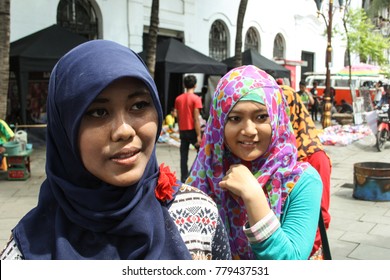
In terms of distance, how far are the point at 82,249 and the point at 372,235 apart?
15.3 ft

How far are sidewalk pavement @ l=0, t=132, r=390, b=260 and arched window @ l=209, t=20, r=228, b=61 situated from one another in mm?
9325

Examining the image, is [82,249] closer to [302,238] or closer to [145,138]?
[145,138]

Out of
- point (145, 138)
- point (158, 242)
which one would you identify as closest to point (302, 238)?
point (158, 242)

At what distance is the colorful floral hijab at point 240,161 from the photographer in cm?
190

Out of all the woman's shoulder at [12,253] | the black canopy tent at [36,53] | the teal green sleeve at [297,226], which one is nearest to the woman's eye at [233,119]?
the teal green sleeve at [297,226]

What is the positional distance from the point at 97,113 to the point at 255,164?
3.02 ft

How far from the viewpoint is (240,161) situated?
2041 millimetres

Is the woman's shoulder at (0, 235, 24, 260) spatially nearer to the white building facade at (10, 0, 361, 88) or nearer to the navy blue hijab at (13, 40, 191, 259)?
the navy blue hijab at (13, 40, 191, 259)

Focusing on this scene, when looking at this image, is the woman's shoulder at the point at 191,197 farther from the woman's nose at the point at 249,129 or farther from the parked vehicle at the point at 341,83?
the parked vehicle at the point at 341,83

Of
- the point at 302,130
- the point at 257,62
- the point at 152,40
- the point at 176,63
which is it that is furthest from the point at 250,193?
the point at 257,62

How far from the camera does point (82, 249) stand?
1301mm

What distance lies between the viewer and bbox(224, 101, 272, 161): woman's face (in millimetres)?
1910

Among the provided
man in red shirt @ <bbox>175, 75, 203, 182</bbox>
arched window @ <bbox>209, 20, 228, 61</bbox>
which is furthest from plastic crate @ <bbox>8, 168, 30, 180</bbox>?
arched window @ <bbox>209, 20, 228, 61</bbox>

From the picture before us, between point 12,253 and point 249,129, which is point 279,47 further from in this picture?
point 12,253
